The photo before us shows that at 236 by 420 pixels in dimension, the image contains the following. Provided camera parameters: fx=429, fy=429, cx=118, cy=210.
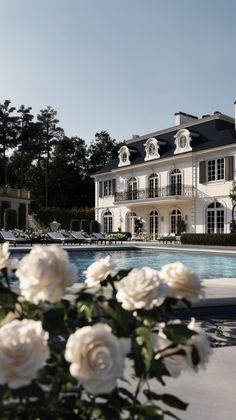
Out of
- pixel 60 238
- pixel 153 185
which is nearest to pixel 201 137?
pixel 153 185

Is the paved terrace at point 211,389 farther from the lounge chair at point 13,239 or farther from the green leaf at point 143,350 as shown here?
the lounge chair at point 13,239

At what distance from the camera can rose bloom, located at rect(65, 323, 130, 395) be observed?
1031mm

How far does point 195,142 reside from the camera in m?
30.4

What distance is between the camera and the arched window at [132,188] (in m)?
34.7

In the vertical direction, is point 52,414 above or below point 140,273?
below

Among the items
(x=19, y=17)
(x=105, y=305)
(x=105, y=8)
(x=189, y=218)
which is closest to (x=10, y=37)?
(x=19, y=17)

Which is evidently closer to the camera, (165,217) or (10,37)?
(10,37)

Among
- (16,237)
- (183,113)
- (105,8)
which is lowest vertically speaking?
(16,237)

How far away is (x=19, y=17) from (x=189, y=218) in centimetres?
2244

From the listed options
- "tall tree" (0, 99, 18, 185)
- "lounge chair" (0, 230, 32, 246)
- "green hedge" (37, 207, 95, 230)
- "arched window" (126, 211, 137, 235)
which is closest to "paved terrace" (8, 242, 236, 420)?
"lounge chair" (0, 230, 32, 246)

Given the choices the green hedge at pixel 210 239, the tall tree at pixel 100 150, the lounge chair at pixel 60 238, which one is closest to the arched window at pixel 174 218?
the green hedge at pixel 210 239

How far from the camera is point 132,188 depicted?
3525 centimetres

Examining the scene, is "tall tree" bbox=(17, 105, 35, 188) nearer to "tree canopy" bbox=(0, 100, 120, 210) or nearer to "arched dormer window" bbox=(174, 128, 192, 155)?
"tree canopy" bbox=(0, 100, 120, 210)

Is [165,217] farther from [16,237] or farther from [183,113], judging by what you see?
[16,237]
